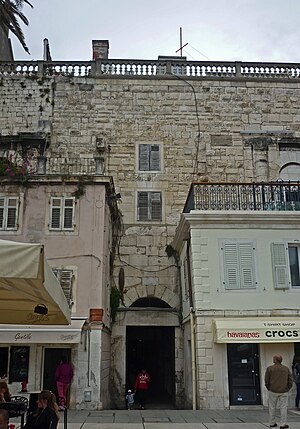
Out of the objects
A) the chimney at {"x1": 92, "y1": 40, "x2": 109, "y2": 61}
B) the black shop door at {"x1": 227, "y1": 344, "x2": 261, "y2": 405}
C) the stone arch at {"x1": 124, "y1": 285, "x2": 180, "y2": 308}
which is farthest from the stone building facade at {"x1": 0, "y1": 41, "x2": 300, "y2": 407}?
the black shop door at {"x1": 227, "y1": 344, "x2": 261, "y2": 405}

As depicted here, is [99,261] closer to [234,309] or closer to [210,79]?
[234,309]

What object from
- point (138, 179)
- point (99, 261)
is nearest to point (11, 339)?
point (99, 261)

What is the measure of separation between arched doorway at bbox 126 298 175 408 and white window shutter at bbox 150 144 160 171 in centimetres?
547

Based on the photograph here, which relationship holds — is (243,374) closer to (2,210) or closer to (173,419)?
(173,419)

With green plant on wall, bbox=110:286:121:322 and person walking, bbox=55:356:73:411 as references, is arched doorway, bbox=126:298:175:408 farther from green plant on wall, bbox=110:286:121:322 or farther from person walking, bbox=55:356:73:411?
person walking, bbox=55:356:73:411

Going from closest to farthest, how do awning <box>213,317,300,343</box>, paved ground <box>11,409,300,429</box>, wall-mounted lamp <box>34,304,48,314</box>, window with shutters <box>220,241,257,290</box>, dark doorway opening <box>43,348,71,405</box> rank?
wall-mounted lamp <box>34,304,48,314</box>
paved ground <box>11,409,300,429</box>
awning <box>213,317,300,343</box>
dark doorway opening <box>43,348,71,405</box>
window with shutters <box>220,241,257,290</box>

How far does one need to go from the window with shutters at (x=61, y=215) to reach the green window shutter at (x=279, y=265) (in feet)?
19.9

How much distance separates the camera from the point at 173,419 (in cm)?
1102

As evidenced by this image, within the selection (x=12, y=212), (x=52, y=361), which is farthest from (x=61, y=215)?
(x=52, y=361)

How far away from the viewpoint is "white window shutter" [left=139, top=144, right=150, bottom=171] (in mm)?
19797

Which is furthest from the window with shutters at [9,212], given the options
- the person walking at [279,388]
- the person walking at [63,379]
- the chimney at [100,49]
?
the chimney at [100,49]

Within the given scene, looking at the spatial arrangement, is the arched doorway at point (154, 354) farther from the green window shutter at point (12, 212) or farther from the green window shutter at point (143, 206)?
the green window shutter at point (12, 212)

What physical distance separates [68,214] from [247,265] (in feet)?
18.3

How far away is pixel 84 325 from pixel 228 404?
446cm
